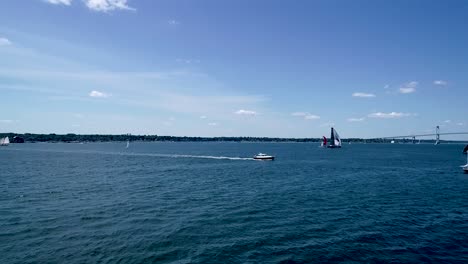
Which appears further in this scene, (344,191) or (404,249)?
(344,191)

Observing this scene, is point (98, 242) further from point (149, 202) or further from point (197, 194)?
point (197, 194)

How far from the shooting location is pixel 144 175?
8581 centimetres

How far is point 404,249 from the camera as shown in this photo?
102 feet

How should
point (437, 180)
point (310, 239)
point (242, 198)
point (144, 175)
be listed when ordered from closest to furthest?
1. point (310, 239)
2. point (242, 198)
3. point (437, 180)
4. point (144, 175)

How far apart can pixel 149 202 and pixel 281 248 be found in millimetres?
26395

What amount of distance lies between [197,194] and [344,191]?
1073 inches

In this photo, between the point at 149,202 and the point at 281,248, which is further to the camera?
the point at 149,202

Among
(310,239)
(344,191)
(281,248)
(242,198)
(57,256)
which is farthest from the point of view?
(344,191)

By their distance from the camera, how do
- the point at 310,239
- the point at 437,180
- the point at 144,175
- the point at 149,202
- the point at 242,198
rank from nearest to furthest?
the point at 310,239, the point at 149,202, the point at 242,198, the point at 437,180, the point at 144,175

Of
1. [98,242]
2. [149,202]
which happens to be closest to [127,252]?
[98,242]

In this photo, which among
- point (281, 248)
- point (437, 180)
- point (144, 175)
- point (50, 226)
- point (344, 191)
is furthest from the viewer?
point (144, 175)

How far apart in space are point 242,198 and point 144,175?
130ft

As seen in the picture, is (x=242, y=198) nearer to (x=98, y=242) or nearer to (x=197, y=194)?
→ (x=197, y=194)

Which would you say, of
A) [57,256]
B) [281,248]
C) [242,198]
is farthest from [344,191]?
[57,256]
